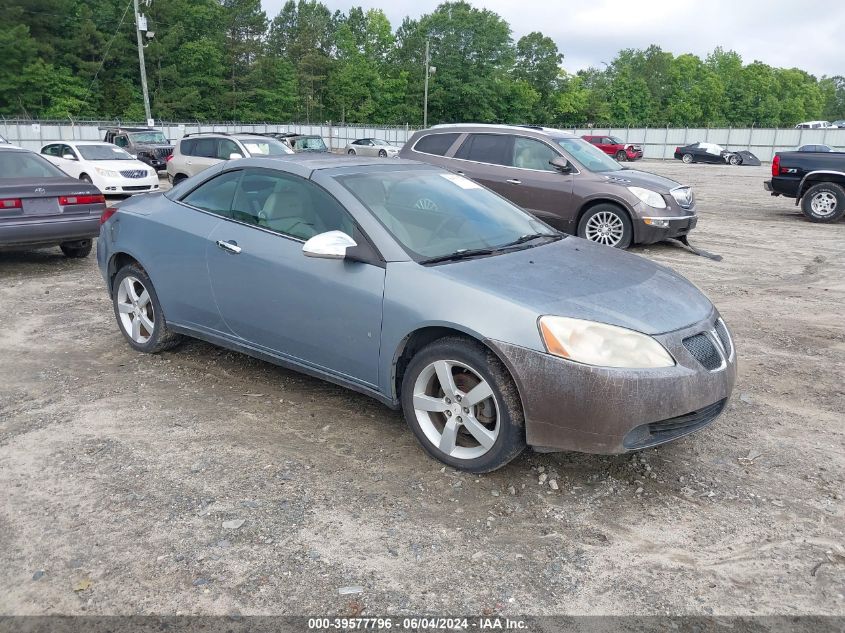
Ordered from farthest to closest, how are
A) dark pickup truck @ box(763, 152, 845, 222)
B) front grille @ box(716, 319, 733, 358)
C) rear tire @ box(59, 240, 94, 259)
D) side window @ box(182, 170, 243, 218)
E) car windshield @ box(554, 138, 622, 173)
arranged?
dark pickup truck @ box(763, 152, 845, 222)
car windshield @ box(554, 138, 622, 173)
rear tire @ box(59, 240, 94, 259)
side window @ box(182, 170, 243, 218)
front grille @ box(716, 319, 733, 358)

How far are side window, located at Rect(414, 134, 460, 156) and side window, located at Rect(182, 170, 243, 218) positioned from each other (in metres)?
6.54

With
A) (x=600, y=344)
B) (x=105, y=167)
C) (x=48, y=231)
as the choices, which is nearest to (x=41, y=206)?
(x=48, y=231)

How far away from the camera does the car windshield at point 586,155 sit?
10223mm

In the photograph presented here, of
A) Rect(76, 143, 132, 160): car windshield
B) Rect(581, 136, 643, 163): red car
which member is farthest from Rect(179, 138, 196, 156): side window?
Rect(581, 136, 643, 163): red car

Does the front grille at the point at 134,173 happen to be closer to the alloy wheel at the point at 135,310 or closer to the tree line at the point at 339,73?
the alloy wheel at the point at 135,310

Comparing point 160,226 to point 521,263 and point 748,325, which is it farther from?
point 748,325

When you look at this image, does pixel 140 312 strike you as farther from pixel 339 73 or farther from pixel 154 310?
pixel 339 73

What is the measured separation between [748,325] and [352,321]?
4.35 meters

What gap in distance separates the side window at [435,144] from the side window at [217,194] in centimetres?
654

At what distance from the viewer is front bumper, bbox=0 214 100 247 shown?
790 centimetres

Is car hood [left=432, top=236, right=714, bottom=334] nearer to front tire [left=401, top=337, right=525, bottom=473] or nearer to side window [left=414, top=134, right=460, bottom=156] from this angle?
front tire [left=401, top=337, right=525, bottom=473]

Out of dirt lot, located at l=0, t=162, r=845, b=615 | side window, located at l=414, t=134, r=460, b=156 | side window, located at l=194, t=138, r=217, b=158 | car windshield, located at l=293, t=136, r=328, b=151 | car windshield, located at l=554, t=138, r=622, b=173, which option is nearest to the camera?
dirt lot, located at l=0, t=162, r=845, b=615

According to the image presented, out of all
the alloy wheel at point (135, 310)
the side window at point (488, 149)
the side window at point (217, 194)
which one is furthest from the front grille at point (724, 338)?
the side window at point (488, 149)

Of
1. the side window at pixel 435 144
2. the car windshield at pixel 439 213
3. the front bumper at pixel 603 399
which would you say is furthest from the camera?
the side window at pixel 435 144
